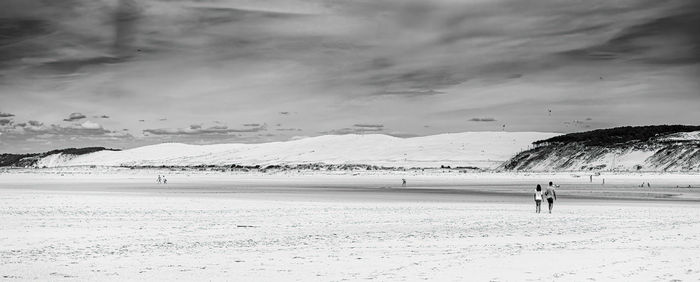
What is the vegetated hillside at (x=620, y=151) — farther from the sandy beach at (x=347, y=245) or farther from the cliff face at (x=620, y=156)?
the sandy beach at (x=347, y=245)

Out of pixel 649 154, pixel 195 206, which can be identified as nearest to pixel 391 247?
pixel 195 206

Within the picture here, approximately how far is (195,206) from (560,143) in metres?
113

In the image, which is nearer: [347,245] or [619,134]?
[347,245]

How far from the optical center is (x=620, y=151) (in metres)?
118

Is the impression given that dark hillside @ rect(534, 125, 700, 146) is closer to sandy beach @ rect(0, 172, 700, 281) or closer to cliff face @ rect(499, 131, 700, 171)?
cliff face @ rect(499, 131, 700, 171)

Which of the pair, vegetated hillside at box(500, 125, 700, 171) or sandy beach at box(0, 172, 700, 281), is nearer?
sandy beach at box(0, 172, 700, 281)

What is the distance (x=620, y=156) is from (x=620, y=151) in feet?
6.85

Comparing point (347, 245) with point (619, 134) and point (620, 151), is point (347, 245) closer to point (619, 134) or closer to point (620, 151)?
point (620, 151)

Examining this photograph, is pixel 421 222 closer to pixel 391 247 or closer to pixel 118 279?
pixel 391 247

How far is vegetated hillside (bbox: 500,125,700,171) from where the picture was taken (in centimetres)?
10364

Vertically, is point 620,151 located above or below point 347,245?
above

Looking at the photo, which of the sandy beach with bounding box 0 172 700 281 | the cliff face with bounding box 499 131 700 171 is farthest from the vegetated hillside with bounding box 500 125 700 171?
the sandy beach with bounding box 0 172 700 281

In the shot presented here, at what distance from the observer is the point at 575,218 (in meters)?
25.6

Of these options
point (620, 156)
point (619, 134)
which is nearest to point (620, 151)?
point (620, 156)
